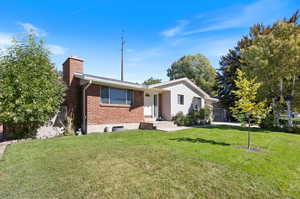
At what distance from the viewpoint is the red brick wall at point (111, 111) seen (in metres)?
9.60

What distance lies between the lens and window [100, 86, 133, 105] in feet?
33.6

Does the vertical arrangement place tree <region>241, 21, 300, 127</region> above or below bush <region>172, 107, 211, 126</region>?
above

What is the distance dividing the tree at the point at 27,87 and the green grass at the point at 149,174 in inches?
110

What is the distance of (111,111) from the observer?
34.3ft

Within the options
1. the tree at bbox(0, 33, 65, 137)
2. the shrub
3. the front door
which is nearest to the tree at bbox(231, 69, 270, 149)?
the shrub

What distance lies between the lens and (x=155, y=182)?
3309mm

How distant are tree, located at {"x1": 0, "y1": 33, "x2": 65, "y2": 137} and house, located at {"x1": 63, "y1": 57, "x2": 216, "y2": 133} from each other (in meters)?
1.33

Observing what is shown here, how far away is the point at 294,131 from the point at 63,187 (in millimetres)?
15554

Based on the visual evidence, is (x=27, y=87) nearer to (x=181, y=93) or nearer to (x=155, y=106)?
(x=155, y=106)

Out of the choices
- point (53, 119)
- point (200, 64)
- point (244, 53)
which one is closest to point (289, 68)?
point (244, 53)

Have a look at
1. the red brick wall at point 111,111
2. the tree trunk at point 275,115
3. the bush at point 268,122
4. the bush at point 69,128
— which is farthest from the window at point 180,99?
the bush at point 69,128

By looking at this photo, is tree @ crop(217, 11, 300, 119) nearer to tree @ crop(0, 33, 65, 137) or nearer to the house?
the house

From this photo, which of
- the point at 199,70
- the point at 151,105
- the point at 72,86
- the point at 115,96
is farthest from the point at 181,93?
the point at 199,70

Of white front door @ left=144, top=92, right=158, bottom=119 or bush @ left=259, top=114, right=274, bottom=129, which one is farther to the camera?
bush @ left=259, top=114, right=274, bottom=129
